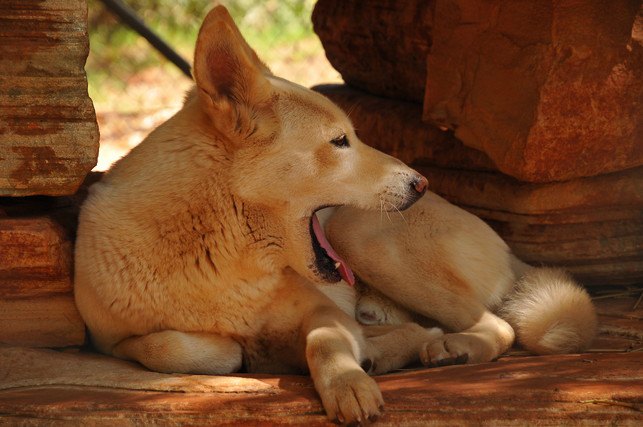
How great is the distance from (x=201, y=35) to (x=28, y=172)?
0.90 metres

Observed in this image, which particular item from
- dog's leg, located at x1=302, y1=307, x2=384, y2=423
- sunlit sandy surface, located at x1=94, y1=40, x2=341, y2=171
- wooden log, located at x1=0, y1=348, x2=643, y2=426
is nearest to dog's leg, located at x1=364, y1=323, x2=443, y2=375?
dog's leg, located at x1=302, y1=307, x2=384, y2=423

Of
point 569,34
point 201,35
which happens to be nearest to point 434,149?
point 569,34

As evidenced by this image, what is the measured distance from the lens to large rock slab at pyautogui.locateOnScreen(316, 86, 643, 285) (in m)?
4.37

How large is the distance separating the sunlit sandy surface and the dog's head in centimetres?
561

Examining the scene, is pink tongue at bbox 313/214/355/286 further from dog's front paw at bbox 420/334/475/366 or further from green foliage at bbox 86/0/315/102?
green foliage at bbox 86/0/315/102

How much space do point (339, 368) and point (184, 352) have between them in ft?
2.07

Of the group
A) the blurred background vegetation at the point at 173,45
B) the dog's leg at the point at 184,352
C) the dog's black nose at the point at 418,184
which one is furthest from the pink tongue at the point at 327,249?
the blurred background vegetation at the point at 173,45

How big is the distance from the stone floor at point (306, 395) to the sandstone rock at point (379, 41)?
7.31 ft

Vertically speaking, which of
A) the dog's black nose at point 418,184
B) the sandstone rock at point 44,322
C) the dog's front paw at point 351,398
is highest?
the dog's black nose at point 418,184

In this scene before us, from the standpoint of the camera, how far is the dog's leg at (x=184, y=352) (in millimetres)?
3279

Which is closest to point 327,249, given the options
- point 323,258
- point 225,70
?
point 323,258

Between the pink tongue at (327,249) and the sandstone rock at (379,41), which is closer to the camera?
the pink tongue at (327,249)

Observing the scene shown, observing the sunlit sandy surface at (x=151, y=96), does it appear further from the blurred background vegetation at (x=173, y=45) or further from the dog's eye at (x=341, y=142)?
the dog's eye at (x=341, y=142)

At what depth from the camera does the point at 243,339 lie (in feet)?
11.4
